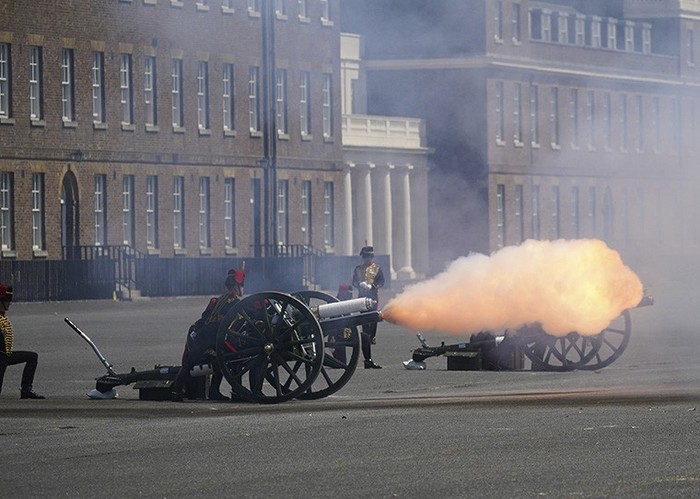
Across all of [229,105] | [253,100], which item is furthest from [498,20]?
[229,105]

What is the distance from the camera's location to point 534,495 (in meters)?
14.6

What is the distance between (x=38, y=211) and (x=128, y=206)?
3.85 m

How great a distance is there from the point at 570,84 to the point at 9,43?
2076cm

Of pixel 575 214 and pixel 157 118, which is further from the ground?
pixel 157 118

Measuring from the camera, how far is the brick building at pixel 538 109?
61.5m

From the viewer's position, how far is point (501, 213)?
8200 cm

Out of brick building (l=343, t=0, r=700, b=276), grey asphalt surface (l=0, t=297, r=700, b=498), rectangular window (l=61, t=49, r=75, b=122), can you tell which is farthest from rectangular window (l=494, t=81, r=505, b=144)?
grey asphalt surface (l=0, t=297, r=700, b=498)

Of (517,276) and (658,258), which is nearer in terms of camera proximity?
(517,276)

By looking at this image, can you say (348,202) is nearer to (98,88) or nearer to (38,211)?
(98,88)

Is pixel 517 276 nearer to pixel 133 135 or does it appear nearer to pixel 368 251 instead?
pixel 368 251

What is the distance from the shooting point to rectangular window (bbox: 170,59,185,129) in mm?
62469

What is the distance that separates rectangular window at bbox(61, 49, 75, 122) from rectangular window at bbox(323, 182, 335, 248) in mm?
13609

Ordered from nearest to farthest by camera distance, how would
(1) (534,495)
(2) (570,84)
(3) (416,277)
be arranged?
(1) (534,495) → (2) (570,84) → (3) (416,277)

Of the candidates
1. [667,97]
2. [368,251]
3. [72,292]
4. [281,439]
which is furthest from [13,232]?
[281,439]
